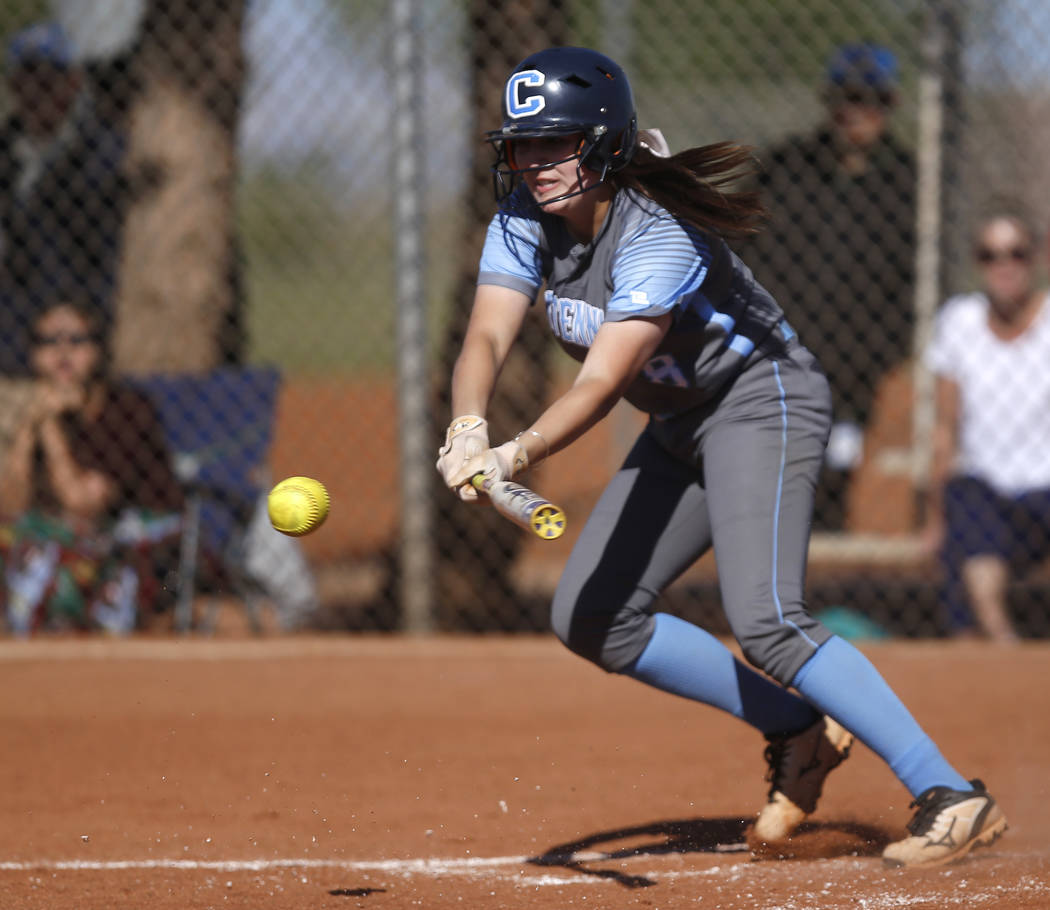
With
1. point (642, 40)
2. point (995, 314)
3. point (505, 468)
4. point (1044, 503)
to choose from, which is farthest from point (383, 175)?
point (505, 468)

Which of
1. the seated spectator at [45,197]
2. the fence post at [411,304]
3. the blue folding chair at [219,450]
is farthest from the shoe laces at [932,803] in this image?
the seated spectator at [45,197]

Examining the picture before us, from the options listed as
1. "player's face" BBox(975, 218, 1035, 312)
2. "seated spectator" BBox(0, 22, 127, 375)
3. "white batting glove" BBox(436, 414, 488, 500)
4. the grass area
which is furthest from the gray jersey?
the grass area

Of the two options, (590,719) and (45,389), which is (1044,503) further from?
(45,389)

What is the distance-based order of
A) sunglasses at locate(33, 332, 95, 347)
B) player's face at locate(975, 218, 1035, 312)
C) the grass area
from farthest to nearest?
the grass area < sunglasses at locate(33, 332, 95, 347) < player's face at locate(975, 218, 1035, 312)

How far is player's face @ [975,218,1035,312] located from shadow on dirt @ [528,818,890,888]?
297cm

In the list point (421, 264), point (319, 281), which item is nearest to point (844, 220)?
point (421, 264)

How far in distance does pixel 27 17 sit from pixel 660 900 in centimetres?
801

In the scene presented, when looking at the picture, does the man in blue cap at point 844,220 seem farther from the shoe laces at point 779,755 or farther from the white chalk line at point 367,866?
the white chalk line at point 367,866

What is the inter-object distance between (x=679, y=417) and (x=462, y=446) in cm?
75

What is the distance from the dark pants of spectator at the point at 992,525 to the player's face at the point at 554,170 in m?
3.42

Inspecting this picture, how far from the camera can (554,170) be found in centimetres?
289

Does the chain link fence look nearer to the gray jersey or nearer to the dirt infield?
the dirt infield

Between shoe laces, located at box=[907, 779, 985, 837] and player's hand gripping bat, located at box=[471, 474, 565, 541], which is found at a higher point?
player's hand gripping bat, located at box=[471, 474, 565, 541]

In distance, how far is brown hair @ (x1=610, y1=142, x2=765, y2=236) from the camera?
2.94 meters
